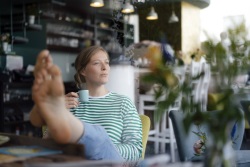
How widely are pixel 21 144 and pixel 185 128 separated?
681 mm

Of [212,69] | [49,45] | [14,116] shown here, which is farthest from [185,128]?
[49,45]

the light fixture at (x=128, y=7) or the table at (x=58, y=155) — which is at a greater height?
the light fixture at (x=128, y=7)

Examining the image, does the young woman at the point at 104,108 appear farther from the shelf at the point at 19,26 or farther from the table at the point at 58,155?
the shelf at the point at 19,26

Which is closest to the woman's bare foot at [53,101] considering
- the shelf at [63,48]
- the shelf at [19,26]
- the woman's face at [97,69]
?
the woman's face at [97,69]

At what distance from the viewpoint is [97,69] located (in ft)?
6.81

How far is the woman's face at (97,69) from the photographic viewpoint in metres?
2.07

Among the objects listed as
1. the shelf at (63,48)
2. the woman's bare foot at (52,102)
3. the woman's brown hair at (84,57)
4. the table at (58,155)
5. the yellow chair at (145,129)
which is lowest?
the yellow chair at (145,129)

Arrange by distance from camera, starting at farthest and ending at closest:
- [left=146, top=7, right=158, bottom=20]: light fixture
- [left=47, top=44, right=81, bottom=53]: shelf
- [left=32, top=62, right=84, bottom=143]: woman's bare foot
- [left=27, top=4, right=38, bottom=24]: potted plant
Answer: [left=47, top=44, right=81, bottom=53]: shelf → [left=27, top=4, right=38, bottom=24]: potted plant → [left=146, top=7, right=158, bottom=20]: light fixture → [left=32, top=62, right=84, bottom=143]: woman's bare foot

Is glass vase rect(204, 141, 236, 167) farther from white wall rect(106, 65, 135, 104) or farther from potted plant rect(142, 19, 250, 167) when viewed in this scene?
white wall rect(106, 65, 135, 104)

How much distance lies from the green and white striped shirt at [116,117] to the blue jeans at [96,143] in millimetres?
390

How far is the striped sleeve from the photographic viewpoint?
5.80 feet

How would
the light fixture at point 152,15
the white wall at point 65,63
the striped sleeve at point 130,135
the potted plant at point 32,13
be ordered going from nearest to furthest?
the striped sleeve at point 130,135, the light fixture at point 152,15, the potted plant at point 32,13, the white wall at point 65,63

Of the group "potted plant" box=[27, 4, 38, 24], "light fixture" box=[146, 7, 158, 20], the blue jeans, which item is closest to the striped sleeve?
the blue jeans

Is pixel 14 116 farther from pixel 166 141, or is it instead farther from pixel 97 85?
pixel 97 85
